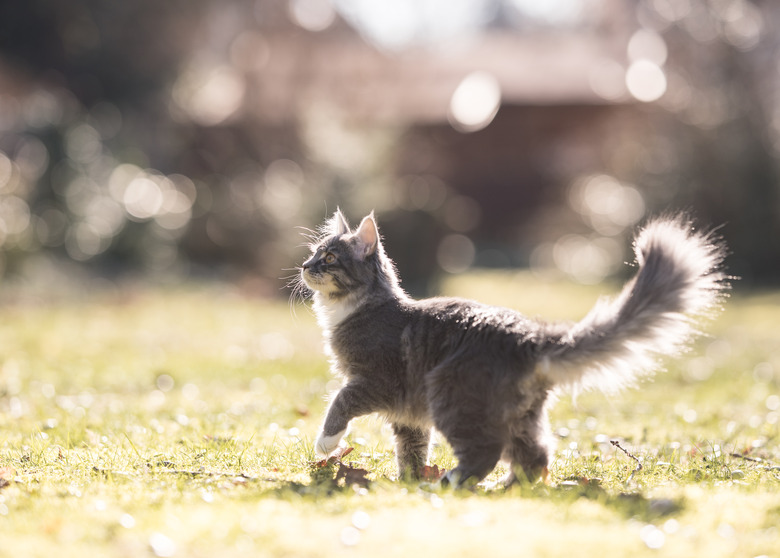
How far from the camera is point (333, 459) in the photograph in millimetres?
4738

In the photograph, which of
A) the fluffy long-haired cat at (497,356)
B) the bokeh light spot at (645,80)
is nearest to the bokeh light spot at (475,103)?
the bokeh light spot at (645,80)

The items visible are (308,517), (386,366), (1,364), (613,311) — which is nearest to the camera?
(308,517)

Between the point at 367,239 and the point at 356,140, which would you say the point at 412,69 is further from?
the point at 367,239

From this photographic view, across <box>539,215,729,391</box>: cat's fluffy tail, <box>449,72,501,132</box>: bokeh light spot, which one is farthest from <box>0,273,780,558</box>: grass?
<box>449,72,501,132</box>: bokeh light spot

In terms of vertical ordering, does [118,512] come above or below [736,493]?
below

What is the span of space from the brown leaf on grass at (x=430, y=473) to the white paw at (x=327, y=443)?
1.67 ft

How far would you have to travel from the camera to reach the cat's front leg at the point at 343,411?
14.9 ft

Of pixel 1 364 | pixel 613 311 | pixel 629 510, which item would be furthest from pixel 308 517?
pixel 1 364

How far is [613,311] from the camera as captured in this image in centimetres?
403

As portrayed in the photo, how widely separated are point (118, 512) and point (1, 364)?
6237 millimetres

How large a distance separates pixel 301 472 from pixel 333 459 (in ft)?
1.05

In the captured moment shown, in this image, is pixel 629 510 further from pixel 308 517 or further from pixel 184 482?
pixel 184 482

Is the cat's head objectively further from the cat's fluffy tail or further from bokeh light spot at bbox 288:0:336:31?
bokeh light spot at bbox 288:0:336:31

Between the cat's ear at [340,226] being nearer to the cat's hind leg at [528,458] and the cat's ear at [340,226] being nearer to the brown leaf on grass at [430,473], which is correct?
the brown leaf on grass at [430,473]
